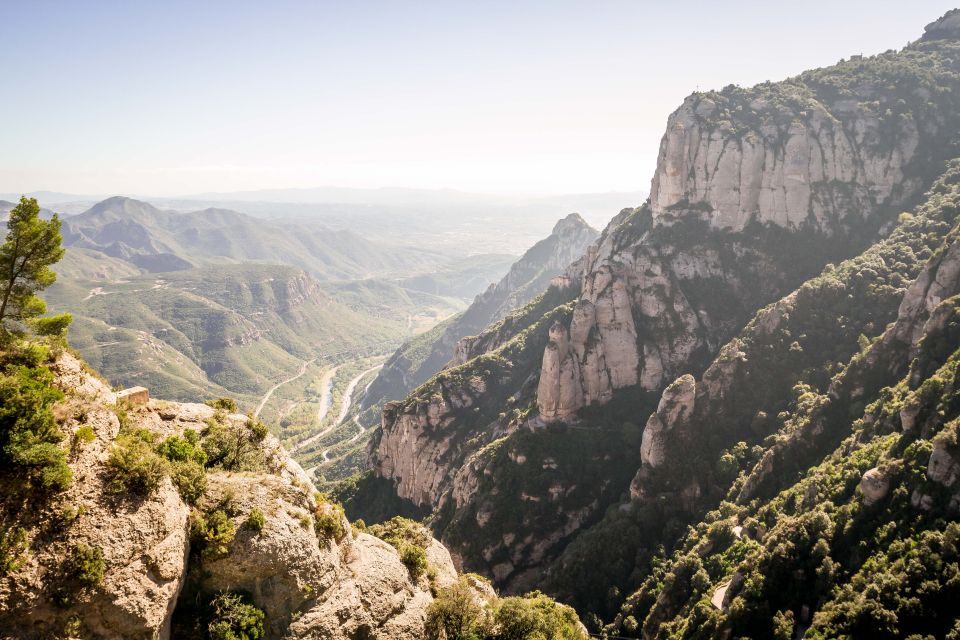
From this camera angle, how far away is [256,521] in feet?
92.4

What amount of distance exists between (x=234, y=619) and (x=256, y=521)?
16.1ft

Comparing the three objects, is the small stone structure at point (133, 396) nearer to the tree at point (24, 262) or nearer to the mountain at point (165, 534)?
the mountain at point (165, 534)

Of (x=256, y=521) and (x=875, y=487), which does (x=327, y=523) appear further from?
(x=875, y=487)

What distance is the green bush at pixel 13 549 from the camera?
18.9 m

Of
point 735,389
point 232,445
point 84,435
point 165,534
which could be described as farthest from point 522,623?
point 735,389

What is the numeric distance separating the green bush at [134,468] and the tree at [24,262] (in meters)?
9.20

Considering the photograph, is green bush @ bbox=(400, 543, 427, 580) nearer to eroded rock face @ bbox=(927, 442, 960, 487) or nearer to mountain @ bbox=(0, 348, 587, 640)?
mountain @ bbox=(0, 348, 587, 640)

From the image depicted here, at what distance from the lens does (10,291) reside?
26.3 metres

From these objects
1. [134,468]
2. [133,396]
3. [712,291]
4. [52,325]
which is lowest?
[134,468]

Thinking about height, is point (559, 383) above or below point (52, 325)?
below

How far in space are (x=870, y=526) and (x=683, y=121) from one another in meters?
113

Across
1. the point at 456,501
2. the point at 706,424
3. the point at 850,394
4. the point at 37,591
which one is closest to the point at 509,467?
the point at 456,501

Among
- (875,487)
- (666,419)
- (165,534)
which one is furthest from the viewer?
(666,419)

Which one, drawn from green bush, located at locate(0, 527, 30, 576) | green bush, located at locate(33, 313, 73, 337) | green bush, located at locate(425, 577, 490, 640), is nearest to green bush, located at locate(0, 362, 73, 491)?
green bush, located at locate(0, 527, 30, 576)
